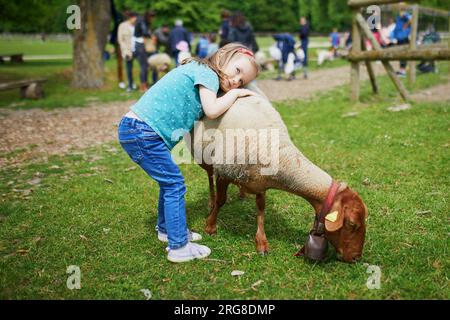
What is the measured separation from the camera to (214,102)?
3369 mm

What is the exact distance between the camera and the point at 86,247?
390 centimetres

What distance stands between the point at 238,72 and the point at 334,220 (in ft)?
4.39

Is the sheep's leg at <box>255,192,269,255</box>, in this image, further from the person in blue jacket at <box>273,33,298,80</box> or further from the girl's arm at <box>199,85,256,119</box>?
the person in blue jacket at <box>273,33,298,80</box>

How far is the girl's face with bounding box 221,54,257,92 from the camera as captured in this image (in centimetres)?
346

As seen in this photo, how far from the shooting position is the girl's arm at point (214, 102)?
11.0ft

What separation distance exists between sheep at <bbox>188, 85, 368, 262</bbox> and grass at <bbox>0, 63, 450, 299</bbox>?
0.36 meters

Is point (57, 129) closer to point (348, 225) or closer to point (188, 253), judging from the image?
point (188, 253)

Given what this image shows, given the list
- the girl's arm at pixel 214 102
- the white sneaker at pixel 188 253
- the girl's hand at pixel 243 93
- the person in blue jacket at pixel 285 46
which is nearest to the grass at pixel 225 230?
the white sneaker at pixel 188 253

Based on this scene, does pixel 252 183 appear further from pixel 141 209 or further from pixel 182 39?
pixel 182 39

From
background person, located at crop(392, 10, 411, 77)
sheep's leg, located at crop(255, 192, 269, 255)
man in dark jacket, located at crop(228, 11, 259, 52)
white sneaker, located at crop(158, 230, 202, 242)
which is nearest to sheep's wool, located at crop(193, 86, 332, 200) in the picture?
sheep's leg, located at crop(255, 192, 269, 255)

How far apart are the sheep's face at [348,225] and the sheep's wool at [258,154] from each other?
0.54 ft

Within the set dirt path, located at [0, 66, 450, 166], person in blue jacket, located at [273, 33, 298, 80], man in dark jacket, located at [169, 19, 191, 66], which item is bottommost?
dirt path, located at [0, 66, 450, 166]

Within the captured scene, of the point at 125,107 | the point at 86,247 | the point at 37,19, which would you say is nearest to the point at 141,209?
the point at 86,247
